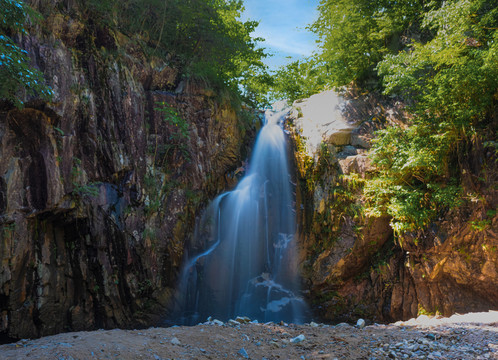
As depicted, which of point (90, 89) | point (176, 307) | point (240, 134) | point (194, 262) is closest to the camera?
point (90, 89)

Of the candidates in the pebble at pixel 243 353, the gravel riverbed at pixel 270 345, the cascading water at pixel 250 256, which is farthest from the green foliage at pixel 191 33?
the pebble at pixel 243 353

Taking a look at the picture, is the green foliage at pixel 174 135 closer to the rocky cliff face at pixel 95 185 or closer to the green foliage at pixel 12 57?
the rocky cliff face at pixel 95 185

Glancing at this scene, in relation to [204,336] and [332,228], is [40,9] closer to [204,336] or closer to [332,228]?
[204,336]

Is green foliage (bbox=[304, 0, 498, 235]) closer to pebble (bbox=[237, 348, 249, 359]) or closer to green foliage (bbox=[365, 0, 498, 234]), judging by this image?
green foliage (bbox=[365, 0, 498, 234])

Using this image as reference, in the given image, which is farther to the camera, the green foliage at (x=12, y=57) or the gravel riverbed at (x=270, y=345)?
the green foliage at (x=12, y=57)

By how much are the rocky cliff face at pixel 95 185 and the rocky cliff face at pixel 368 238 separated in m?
4.73

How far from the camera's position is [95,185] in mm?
7277

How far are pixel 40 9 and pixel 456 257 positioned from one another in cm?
1257

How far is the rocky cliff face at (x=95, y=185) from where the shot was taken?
568 centimetres

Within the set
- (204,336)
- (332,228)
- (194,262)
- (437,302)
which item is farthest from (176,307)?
(437,302)

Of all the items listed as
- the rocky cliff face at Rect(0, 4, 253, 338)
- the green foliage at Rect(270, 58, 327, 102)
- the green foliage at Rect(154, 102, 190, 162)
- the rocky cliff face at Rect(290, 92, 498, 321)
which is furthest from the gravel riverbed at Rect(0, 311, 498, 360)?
the green foliage at Rect(270, 58, 327, 102)

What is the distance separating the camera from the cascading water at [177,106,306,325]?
9.39m

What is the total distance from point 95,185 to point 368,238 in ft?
28.2

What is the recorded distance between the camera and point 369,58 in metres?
11.2
